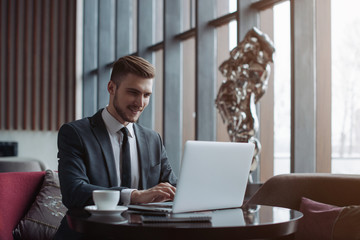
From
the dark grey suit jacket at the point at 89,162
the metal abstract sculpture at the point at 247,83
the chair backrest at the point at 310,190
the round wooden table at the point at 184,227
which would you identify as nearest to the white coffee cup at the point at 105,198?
the round wooden table at the point at 184,227

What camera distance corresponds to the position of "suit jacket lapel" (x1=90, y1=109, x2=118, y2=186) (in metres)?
2.11

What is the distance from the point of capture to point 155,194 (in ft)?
5.90

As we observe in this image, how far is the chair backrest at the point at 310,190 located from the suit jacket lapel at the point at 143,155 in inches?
32.4

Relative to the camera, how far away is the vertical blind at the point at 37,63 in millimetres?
8695

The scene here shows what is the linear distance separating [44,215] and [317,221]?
1.58 metres

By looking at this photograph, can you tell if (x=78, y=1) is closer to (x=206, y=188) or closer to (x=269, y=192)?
(x=269, y=192)

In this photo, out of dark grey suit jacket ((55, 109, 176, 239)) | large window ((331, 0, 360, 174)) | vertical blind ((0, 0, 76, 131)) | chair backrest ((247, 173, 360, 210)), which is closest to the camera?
dark grey suit jacket ((55, 109, 176, 239))

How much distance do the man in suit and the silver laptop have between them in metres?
0.31

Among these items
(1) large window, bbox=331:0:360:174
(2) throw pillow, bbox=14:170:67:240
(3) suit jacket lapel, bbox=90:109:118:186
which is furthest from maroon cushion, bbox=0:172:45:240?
(1) large window, bbox=331:0:360:174

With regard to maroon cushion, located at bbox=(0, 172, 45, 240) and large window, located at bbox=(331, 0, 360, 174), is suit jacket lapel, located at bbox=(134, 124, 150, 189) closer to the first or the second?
maroon cushion, located at bbox=(0, 172, 45, 240)

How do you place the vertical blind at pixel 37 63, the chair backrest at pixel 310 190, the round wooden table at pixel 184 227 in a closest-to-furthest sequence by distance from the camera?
1. the round wooden table at pixel 184 227
2. the chair backrest at pixel 310 190
3. the vertical blind at pixel 37 63

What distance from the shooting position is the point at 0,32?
866 centimetres

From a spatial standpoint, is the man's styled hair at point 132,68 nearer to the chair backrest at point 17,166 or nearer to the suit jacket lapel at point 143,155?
the suit jacket lapel at point 143,155

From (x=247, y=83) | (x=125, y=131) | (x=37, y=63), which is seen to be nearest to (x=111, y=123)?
(x=125, y=131)
